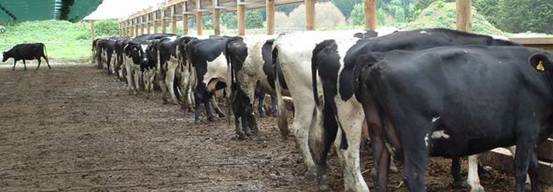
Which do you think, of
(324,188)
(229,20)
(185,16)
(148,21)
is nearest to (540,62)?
(324,188)

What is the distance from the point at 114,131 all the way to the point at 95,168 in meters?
3.17

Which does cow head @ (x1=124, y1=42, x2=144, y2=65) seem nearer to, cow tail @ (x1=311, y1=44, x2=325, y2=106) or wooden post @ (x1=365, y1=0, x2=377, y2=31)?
wooden post @ (x1=365, y1=0, x2=377, y2=31)

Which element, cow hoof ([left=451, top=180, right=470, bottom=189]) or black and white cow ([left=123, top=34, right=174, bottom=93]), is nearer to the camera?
cow hoof ([left=451, top=180, right=470, bottom=189])

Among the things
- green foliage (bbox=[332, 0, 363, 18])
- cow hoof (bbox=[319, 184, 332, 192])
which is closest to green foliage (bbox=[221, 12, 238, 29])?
green foliage (bbox=[332, 0, 363, 18])

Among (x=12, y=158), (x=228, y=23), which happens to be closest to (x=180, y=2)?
(x=228, y=23)

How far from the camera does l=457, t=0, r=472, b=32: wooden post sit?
7.79 meters

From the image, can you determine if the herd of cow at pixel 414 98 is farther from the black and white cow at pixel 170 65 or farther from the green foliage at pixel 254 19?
the green foliage at pixel 254 19

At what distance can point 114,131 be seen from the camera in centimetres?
1099

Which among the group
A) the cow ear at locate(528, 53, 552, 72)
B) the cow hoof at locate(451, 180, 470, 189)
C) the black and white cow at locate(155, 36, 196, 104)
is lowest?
the cow hoof at locate(451, 180, 470, 189)

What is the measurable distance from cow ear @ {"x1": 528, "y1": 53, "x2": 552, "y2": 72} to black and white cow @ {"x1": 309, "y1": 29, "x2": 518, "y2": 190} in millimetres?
1120

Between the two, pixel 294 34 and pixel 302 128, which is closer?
pixel 302 128

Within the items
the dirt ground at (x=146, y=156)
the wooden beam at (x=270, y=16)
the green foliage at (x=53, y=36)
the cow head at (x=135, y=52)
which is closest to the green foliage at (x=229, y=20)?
the cow head at (x=135, y=52)

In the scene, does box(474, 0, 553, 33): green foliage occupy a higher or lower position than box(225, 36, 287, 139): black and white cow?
higher

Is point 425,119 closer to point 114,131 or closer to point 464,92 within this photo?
point 464,92
